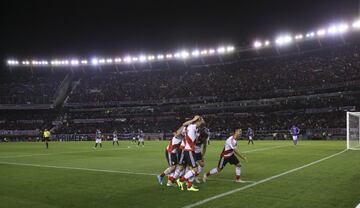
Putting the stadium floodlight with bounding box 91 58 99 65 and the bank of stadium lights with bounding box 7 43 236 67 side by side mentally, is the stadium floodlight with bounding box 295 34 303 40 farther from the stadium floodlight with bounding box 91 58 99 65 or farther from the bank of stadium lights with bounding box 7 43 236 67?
the stadium floodlight with bounding box 91 58 99 65

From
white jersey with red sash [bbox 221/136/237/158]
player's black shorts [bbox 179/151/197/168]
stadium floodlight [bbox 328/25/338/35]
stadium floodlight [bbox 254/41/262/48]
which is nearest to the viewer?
player's black shorts [bbox 179/151/197/168]

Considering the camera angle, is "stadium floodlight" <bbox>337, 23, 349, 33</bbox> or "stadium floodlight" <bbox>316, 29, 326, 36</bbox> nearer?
"stadium floodlight" <bbox>337, 23, 349, 33</bbox>

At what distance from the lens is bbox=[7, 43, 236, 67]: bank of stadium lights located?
80938 mm

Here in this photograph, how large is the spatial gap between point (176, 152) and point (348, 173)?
316 inches

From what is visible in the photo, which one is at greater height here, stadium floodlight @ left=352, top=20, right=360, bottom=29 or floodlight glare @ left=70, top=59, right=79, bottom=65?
stadium floodlight @ left=352, top=20, right=360, bottom=29

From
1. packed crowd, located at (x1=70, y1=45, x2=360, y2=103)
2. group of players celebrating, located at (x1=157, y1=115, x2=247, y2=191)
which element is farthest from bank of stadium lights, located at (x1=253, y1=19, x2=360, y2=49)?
group of players celebrating, located at (x1=157, y1=115, x2=247, y2=191)

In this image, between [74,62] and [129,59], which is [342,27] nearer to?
[129,59]

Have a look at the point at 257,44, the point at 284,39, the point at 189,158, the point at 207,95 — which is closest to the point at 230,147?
the point at 189,158

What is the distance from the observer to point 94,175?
1711cm

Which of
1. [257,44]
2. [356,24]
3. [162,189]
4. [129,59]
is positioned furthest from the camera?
[129,59]

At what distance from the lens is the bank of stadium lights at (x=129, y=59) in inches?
3187

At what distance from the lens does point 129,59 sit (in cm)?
8825

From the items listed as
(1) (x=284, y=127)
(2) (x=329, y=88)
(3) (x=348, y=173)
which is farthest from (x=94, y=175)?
(2) (x=329, y=88)

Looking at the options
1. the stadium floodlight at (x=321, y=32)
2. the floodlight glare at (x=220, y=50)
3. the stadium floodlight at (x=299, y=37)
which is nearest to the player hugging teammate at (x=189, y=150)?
the stadium floodlight at (x=321, y=32)
